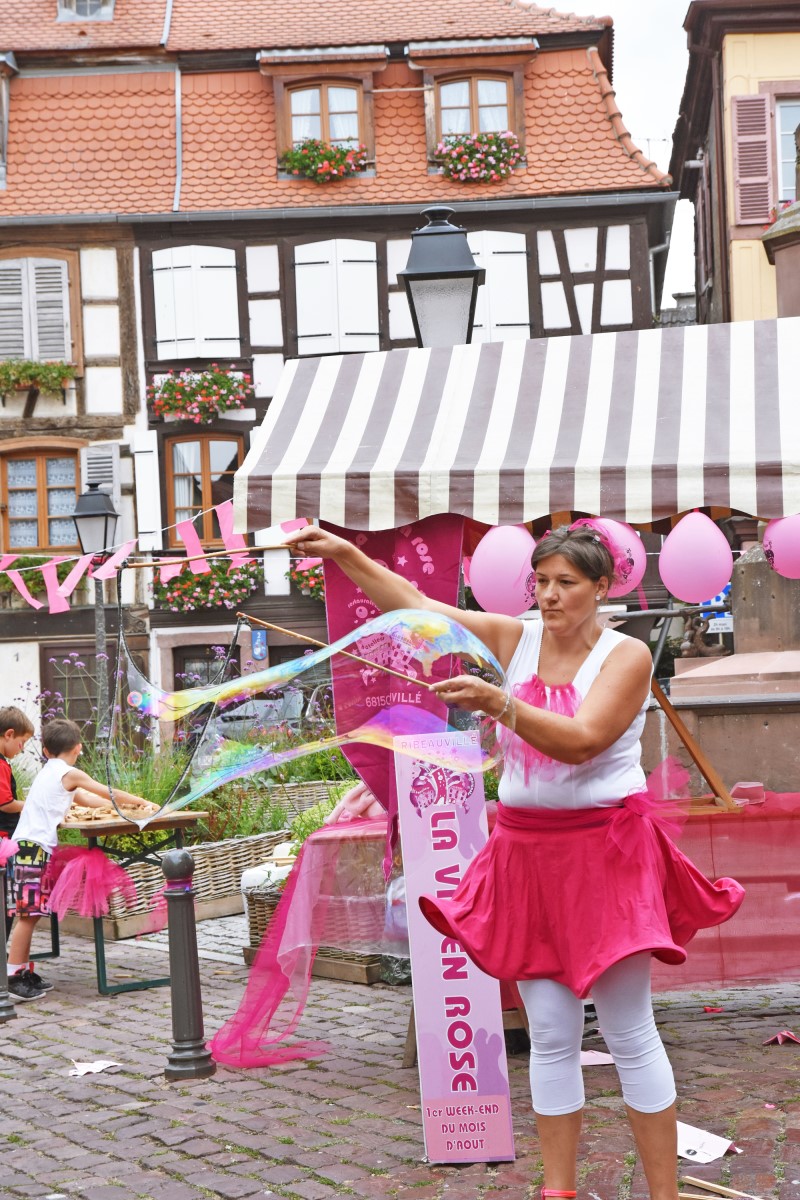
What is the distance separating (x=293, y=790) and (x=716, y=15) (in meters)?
15.9

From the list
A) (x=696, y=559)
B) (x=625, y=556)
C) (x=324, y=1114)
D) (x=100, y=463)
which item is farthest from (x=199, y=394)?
(x=625, y=556)

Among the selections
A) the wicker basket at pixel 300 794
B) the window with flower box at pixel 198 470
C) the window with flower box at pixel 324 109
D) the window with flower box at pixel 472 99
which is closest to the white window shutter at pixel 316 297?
the window with flower box at pixel 324 109

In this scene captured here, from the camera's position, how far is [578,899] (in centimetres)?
353

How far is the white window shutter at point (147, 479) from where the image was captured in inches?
931

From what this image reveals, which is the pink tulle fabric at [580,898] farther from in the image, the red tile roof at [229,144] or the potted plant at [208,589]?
the red tile roof at [229,144]

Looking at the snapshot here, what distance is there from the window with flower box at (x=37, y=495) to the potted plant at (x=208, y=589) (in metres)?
2.07

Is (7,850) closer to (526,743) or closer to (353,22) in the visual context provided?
(526,743)

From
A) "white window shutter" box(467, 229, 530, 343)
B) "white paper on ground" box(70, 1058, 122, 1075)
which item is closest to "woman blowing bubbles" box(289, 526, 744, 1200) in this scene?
"white paper on ground" box(70, 1058, 122, 1075)

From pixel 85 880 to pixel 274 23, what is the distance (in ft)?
65.7

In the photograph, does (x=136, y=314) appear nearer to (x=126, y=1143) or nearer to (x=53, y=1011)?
(x=53, y=1011)

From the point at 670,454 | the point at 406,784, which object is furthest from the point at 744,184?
the point at 406,784

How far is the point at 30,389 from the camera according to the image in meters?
23.8

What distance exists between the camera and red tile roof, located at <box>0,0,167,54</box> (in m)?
24.0

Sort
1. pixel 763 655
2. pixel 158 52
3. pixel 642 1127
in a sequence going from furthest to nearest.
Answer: pixel 158 52 < pixel 763 655 < pixel 642 1127
